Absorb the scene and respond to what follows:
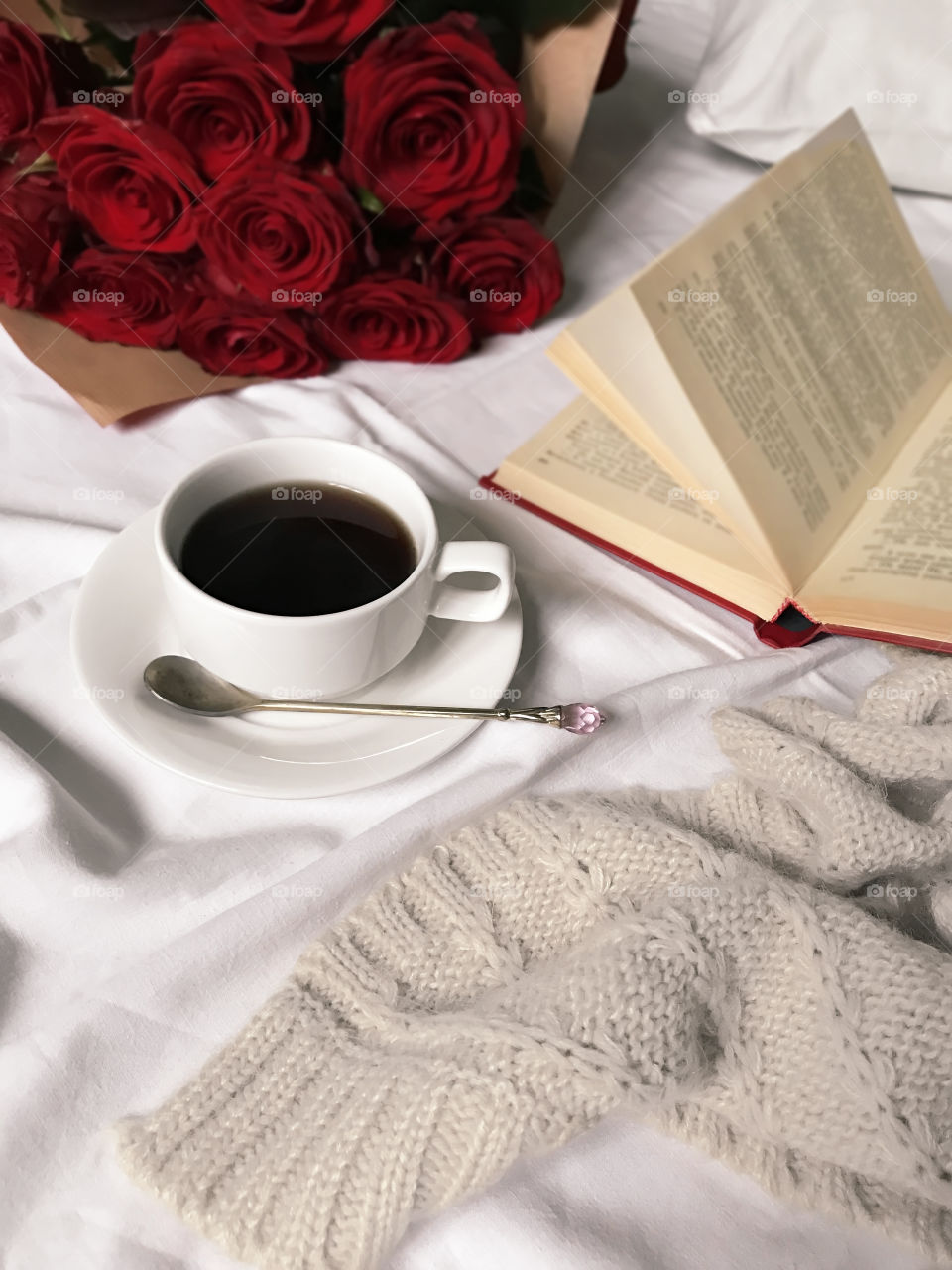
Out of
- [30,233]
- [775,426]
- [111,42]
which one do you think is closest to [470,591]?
[775,426]

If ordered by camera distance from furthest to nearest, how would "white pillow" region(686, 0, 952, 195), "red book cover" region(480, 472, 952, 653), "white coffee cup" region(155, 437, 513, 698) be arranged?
"white pillow" region(686, 0, 952, 195) < "red book cover" region(480, 472, 952, 653) < "white coffee cup" region(155, 437, 513, 698)

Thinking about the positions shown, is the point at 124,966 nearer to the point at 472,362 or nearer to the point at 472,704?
the point at 472,704

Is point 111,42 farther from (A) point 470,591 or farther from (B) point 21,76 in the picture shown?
(A) point 470,591

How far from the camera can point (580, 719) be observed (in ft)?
2.36

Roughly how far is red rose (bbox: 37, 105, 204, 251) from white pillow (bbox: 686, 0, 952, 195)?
2.51ft

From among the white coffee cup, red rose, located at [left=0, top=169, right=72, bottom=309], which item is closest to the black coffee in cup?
the white coffee cup

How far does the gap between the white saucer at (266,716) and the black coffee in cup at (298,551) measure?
0.07 metres

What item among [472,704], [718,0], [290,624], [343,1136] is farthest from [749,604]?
[718,0]

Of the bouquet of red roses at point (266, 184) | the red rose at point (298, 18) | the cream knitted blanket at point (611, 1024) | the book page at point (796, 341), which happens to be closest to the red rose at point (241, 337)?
the bouquet of red roses at point (266, 184)

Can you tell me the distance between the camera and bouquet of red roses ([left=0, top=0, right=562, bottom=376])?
35.2 inches

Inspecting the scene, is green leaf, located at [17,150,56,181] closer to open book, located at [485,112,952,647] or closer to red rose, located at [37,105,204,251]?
red rose, located at [37,105,204,251]

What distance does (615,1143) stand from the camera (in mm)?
561

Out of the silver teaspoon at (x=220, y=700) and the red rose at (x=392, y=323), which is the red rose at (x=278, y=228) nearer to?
the red rose at (x=392, y=323)

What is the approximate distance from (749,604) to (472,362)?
1.37 feet
